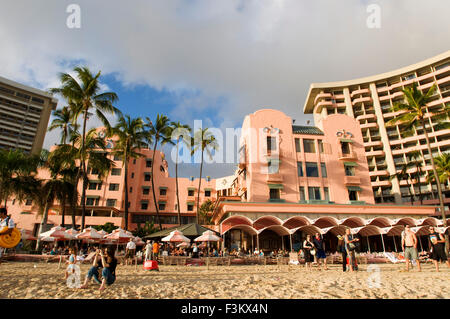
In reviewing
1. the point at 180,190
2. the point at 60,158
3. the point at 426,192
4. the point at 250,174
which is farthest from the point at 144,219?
the point at 426,192

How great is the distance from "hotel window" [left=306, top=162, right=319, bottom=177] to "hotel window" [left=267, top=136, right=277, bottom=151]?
383cm

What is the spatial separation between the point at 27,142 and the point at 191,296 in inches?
3091

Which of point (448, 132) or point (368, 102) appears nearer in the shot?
point (448, 132)

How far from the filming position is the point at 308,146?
27.6 m

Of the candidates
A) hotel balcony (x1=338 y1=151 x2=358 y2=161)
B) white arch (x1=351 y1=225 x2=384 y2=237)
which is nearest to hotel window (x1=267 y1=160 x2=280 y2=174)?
hotel balcony (x1=338 y1=151 x2=358 y2=161)

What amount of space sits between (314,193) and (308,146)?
5.07 metres

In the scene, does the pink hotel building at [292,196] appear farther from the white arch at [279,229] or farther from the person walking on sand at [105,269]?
the person walking on sand at [105,269]

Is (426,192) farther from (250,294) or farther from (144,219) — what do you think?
(250,294)

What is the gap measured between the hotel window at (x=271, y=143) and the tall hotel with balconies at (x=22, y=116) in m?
65.8

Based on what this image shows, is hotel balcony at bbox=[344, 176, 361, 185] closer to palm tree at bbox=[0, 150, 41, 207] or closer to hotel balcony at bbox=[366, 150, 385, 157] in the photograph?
palm tree at bbox=[0, 150, 41, 207]

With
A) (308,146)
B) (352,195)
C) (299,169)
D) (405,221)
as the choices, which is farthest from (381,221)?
(308,146)

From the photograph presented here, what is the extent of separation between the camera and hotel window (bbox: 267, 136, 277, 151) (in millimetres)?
26719

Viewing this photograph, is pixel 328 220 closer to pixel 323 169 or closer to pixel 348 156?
pixel 323 169

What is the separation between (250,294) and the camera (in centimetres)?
554
